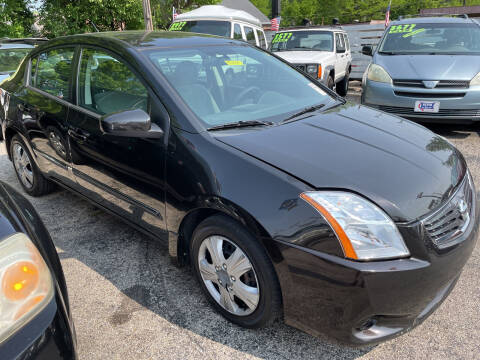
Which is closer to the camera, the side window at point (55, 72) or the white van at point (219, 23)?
the side window at point (55, 72)

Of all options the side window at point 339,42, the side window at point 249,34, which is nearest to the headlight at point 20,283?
the side window at point 339,42

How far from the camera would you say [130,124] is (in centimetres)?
212

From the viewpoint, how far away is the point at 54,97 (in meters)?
3.14

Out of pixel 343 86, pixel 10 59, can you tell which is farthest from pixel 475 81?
pixel 10 59

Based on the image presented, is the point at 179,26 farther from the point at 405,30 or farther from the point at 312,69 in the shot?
the point at 405,30

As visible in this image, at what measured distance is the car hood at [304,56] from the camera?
24.8 feet

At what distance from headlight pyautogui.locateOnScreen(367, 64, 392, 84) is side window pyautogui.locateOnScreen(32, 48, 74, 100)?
4.14 m

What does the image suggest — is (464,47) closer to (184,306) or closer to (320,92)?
(320,92)

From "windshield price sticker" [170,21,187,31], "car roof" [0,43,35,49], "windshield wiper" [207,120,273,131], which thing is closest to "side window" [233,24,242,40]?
"windshield price sticker" [170,21,187,31]

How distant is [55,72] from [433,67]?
4714 mm

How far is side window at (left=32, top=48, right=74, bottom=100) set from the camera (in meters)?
3.05

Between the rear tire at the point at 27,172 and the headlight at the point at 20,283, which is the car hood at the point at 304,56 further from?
the headlight at the point at 20,283

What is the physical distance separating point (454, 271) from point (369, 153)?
0.71 m

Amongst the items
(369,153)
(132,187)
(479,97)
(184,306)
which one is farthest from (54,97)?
(479,97)
